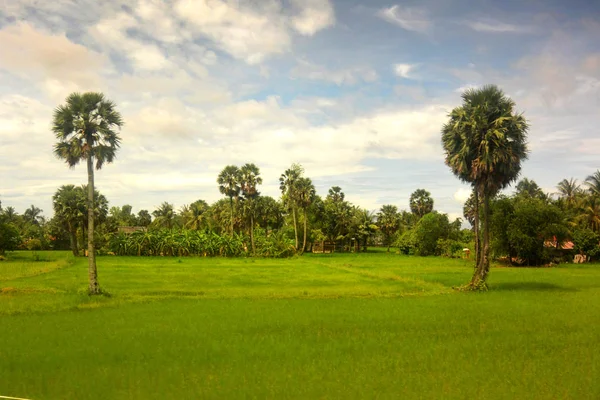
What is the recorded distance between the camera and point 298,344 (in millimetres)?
15961

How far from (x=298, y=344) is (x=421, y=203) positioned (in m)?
107

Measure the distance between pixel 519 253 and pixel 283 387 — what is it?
174ft

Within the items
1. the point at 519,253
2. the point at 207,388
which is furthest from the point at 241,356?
the point at 519,253

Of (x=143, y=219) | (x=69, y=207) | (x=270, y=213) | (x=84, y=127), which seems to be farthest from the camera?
(x=143, y=219)

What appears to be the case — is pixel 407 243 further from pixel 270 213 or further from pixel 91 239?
pixel 91 239

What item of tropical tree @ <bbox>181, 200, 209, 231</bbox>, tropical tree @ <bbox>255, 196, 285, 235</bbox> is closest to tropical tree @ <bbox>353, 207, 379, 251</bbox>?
tropical tree @ <bbox>255, 196, 285, 235</bbox>

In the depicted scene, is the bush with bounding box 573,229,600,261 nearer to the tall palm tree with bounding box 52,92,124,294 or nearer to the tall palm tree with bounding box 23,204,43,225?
the tall palm tree with bounding box 52,92,124,294

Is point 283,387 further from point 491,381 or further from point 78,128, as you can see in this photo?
point 78,128

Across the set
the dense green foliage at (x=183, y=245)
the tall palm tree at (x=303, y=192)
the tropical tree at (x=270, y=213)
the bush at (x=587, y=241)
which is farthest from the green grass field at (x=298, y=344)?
the tropical tree at (x=270, y=213)

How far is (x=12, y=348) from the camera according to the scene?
15.0m

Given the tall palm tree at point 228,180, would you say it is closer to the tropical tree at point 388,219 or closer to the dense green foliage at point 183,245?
the dense green foliage at point 183,245

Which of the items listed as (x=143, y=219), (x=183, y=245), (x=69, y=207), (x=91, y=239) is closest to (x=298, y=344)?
(x=91, y=239)

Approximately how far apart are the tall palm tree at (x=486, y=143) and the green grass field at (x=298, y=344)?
7518mm

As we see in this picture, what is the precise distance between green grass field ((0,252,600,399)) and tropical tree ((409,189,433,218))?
290ft
